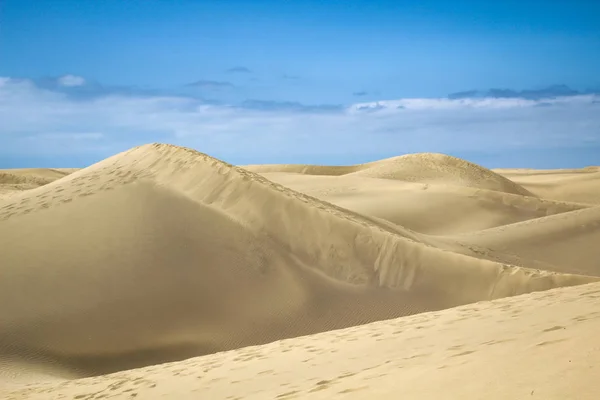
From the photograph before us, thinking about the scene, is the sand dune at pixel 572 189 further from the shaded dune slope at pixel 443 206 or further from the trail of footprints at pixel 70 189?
the trail of footprints at pixel 70 189

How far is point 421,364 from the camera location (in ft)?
18.0

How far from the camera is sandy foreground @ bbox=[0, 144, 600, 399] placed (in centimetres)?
542

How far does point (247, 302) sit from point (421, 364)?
6.67 metres

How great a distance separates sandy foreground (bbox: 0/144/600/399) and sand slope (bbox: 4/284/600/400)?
3cm

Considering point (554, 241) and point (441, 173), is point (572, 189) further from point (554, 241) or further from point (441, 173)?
point (554, 241)

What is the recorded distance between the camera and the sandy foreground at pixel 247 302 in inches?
213

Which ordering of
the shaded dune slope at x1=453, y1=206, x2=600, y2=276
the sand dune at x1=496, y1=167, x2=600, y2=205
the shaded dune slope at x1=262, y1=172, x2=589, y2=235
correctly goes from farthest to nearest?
1. the sand dune at x1=496, y1=167, x2=600, y2=205
2. the shaded dune slope at x1=262, y1=172, x2=589, y2=235
3. the shaded dune slope at x1=453, y1=206, x2=600, y2=276

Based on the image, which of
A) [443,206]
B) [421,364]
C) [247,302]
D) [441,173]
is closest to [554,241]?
[443,206]

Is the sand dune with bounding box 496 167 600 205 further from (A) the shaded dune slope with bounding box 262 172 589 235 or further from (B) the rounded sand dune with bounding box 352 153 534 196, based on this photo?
(A) the shaded dune slope with bounding box 262 172 589 235

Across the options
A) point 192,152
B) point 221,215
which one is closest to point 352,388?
point 221,215

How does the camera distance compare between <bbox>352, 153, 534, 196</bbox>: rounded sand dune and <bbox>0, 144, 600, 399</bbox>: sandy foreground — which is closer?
<bbox>0, 144, 600, 399</bbox>: sandy foreground

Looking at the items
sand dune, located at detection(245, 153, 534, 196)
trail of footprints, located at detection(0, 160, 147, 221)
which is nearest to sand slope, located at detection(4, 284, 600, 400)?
trail of footprints, located at detection(0, 160, 147, 221)

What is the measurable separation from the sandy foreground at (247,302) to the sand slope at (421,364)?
3cm

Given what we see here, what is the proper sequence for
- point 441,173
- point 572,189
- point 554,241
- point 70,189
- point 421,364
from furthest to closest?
point 572,189 < point 441,173 < point 554,241 < point 70,189 < point 421,364
